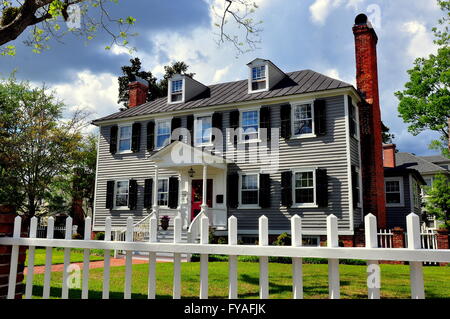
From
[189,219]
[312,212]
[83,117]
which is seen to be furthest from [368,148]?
[83,117]

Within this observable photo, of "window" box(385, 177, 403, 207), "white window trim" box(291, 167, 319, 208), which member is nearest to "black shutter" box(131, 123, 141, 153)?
"white window trim" box(291, 167, 319, 208)

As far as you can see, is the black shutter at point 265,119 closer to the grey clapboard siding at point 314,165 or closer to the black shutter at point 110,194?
the grey clapboard siding at point 314,165

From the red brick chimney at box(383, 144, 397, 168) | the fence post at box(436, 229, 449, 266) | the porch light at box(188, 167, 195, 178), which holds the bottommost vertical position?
the fence post at box(436, 229, 449, 266)

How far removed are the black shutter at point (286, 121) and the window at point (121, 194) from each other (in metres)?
9.26

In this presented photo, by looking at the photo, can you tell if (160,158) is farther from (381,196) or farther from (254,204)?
(381,196)

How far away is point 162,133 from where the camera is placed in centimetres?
2061

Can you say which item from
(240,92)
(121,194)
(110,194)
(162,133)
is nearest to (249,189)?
(240,92)

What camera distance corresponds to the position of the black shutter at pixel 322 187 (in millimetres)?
16047

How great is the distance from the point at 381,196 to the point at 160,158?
424 inches

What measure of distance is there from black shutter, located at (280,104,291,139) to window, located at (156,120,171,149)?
634cm

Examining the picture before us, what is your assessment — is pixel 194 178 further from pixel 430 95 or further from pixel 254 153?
pixel 430 95

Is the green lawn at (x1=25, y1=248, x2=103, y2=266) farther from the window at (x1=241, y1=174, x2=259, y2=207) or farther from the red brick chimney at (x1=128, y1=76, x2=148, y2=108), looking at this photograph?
the red brick chimney at (x1=128, y1=76, x2=148, y2=108)

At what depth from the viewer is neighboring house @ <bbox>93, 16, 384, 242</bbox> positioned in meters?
16.4

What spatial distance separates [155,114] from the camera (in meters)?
20.6
